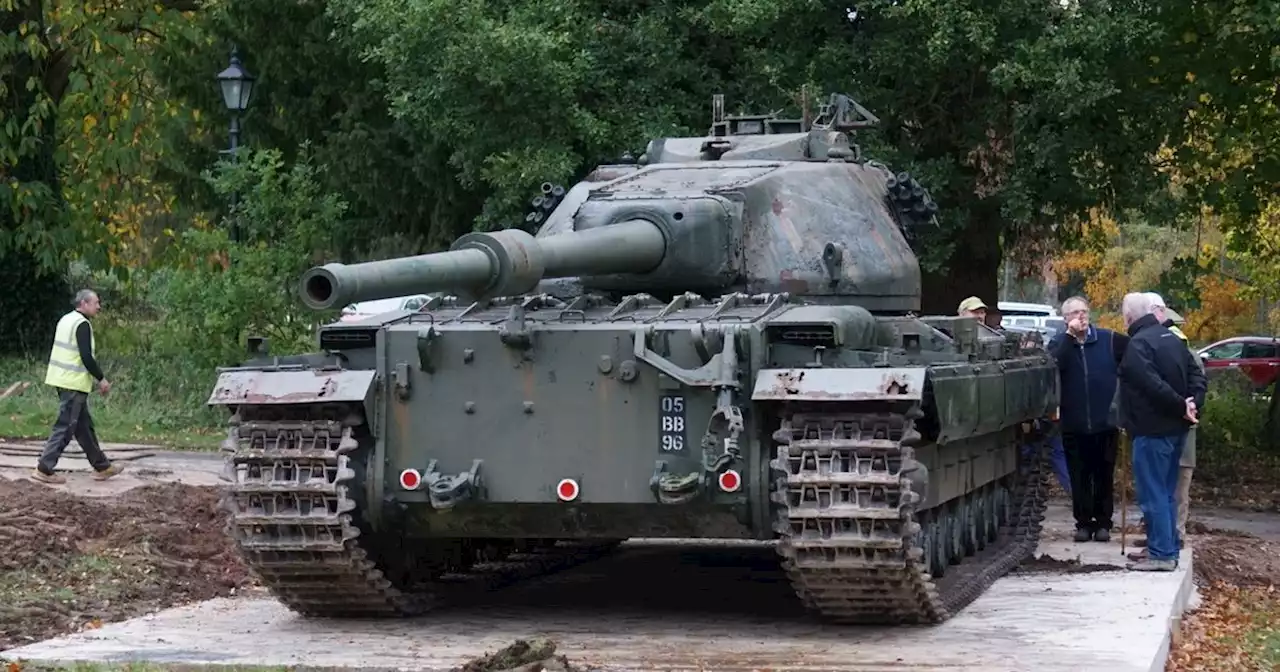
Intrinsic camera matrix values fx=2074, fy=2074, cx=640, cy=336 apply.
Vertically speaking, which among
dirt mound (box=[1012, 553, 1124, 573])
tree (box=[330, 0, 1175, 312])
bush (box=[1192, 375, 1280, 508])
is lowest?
bush (box=[1192, 375, 1280, 508])

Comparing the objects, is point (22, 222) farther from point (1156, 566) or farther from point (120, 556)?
point (1156, 566)

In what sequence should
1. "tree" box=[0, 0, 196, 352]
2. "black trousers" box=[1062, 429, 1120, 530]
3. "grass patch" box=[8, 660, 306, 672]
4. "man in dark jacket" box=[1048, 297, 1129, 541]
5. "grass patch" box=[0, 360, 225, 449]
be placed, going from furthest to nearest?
"tree" box=[0, 0, 196, 352]
"grass patch" box=[0, 360, 225, 449]
"black trousers" box=[1062, 429, 1120, 530]
"man in dark jacket" box=[1048, 297, 1129, 541]
"grass patch" box=[8, 660, 306, 672]

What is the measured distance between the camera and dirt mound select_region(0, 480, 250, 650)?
1193 cm

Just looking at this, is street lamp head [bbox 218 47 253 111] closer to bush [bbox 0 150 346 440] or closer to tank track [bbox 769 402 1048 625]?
bush [bbox 0 150 346 440]

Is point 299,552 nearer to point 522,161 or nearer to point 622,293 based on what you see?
point 622,293

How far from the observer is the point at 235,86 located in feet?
73.4

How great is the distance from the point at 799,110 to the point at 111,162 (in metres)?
11.4

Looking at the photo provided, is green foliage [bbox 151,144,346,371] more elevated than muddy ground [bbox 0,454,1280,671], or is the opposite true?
green foliage [bbox 151,144,346,371]

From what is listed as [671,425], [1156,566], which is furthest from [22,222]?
[671,425]

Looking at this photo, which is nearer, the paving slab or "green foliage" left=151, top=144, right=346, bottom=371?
the paving slab

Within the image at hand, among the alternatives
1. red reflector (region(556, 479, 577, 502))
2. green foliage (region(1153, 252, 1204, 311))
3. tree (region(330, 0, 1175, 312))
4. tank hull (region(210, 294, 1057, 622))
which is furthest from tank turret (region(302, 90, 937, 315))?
green foliage (region(1153, 252, 1204, 311))

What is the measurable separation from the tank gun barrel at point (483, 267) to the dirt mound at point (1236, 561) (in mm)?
5288

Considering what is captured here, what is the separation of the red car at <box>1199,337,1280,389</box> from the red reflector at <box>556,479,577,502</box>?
31.6 meters

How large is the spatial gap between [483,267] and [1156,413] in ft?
16.8
